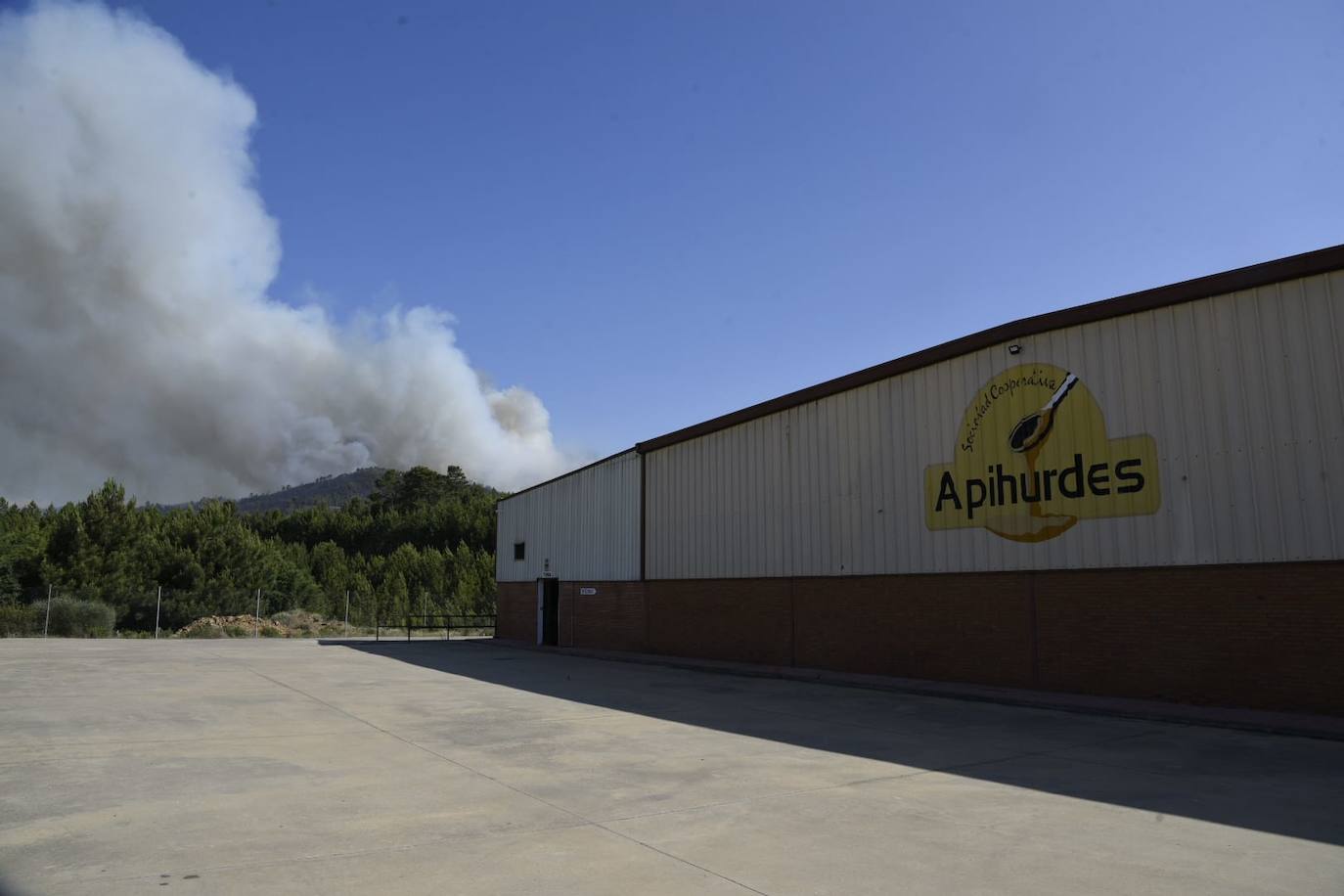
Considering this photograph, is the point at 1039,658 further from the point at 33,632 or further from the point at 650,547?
the point at 33,632

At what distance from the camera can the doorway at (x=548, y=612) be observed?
1325 inches

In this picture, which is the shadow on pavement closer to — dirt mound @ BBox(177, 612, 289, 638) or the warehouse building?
the warehouse building

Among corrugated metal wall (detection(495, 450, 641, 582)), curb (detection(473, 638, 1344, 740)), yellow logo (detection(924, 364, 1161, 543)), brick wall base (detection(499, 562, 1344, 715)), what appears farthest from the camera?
corrugated metal wall (detection(495, 450, 641, 582))

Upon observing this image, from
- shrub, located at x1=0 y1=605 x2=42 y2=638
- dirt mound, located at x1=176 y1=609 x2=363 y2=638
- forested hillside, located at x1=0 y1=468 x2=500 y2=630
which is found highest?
forested hillside, located at x1=0 y1=468 x2=500 y2=630

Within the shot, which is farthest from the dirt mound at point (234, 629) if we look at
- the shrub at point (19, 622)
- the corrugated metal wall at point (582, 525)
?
the corrugated metal wall at point (582, 525)

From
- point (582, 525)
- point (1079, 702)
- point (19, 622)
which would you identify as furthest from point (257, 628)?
point (1079, 702)

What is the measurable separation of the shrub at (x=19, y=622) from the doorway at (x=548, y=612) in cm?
2256

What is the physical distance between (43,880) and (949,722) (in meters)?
11.1

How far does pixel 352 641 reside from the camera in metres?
35.7

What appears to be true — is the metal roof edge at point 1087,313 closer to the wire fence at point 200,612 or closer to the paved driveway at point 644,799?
the paved driveway at point 644,799

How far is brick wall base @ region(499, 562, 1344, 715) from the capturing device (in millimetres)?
13117

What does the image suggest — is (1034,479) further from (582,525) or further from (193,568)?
(193,568)

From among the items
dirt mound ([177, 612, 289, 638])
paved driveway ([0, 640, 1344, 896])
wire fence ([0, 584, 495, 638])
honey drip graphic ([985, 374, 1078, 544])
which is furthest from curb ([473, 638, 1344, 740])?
dirt mound ([177, 612, 289, 638])

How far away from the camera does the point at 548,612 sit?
34094mm
